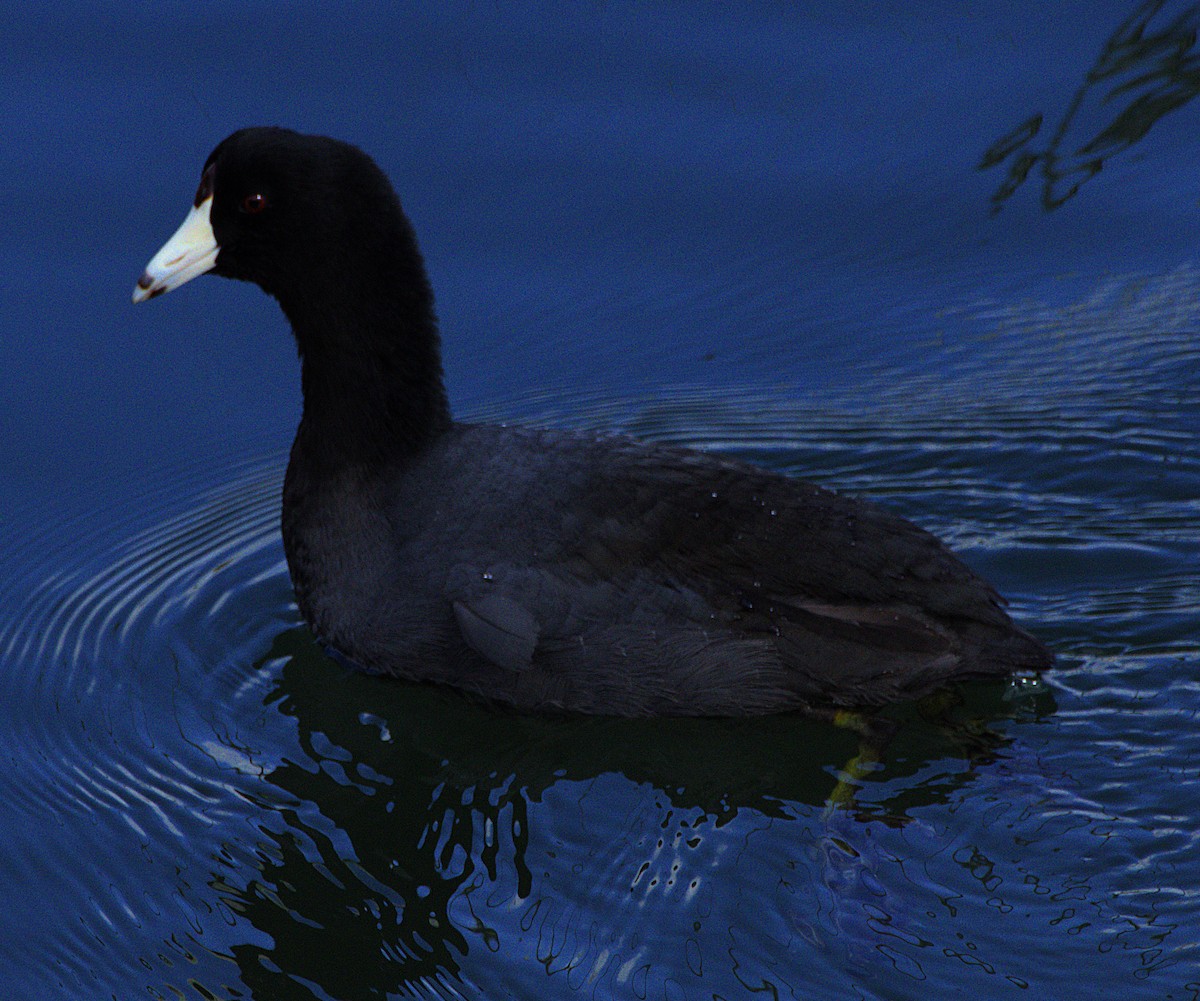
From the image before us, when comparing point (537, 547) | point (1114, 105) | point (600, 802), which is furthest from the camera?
point (1114, 105)

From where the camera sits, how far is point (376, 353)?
5461 millimetres

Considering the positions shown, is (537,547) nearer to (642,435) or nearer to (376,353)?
(376,353)

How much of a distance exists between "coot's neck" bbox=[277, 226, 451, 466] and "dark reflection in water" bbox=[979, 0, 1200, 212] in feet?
9.89

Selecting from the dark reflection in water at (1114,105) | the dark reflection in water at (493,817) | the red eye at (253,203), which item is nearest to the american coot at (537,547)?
the red eye at (253,203)

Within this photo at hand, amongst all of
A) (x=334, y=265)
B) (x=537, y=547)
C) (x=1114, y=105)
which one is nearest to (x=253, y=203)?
(x=334, y=265)

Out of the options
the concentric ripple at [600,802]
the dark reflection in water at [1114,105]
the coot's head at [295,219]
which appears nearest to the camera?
the concentric ripple at [600,802]

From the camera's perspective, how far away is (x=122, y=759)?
205 inches

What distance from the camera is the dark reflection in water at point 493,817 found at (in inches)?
172

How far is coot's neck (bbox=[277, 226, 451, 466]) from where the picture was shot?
543 centimetres

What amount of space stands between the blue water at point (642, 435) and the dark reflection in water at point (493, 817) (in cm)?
1

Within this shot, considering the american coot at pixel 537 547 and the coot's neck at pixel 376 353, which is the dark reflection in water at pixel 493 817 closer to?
the american coot at pixel 537 547

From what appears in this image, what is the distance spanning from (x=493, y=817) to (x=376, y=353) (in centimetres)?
146

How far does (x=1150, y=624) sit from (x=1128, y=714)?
435 mm

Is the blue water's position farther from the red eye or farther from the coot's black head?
the red eye
